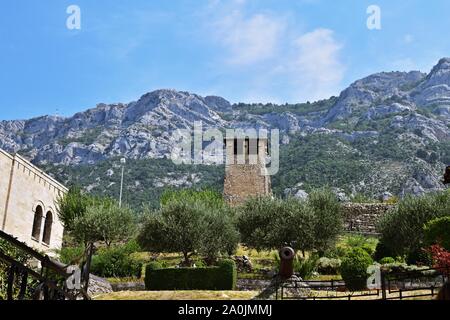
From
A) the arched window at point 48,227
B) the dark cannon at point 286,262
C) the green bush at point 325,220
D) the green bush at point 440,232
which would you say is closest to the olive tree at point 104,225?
the arched window at point 48,227

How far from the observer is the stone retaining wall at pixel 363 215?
48.9 metres

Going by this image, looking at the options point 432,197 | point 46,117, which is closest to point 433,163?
point 432,197

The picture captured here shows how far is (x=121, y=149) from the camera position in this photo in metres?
132

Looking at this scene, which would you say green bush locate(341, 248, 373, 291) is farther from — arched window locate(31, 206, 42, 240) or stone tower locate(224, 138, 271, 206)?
stone tower locate(224, 138, 271, 206)

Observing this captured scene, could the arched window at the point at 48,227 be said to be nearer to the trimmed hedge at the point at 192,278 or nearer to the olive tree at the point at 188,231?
the olive tree at the point at 188,231

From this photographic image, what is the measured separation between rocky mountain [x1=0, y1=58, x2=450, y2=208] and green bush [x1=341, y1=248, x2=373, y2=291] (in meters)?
57.1

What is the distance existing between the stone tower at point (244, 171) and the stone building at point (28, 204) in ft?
79.9

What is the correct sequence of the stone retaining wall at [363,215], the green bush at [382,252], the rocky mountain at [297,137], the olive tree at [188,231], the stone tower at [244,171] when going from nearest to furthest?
the olive tree at [188,231] → the green bush at [382,252] → the stone retaining wall at [363,215] → the stone tower at [244,171] → the rocky mountain at [297,137]

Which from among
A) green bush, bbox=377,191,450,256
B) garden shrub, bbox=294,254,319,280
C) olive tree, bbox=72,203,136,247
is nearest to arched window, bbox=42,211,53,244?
olive tree, bbox=72,203,136,247

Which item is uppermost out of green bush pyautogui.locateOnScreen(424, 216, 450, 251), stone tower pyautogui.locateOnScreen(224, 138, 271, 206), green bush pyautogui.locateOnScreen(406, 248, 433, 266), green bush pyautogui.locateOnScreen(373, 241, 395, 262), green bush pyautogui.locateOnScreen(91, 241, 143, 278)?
stone tower pyautogui.locateOnScreen(224, 138, 271, 206)

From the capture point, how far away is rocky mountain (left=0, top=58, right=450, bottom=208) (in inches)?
3671

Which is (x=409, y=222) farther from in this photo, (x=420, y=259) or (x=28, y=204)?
(x=28, y=204)
